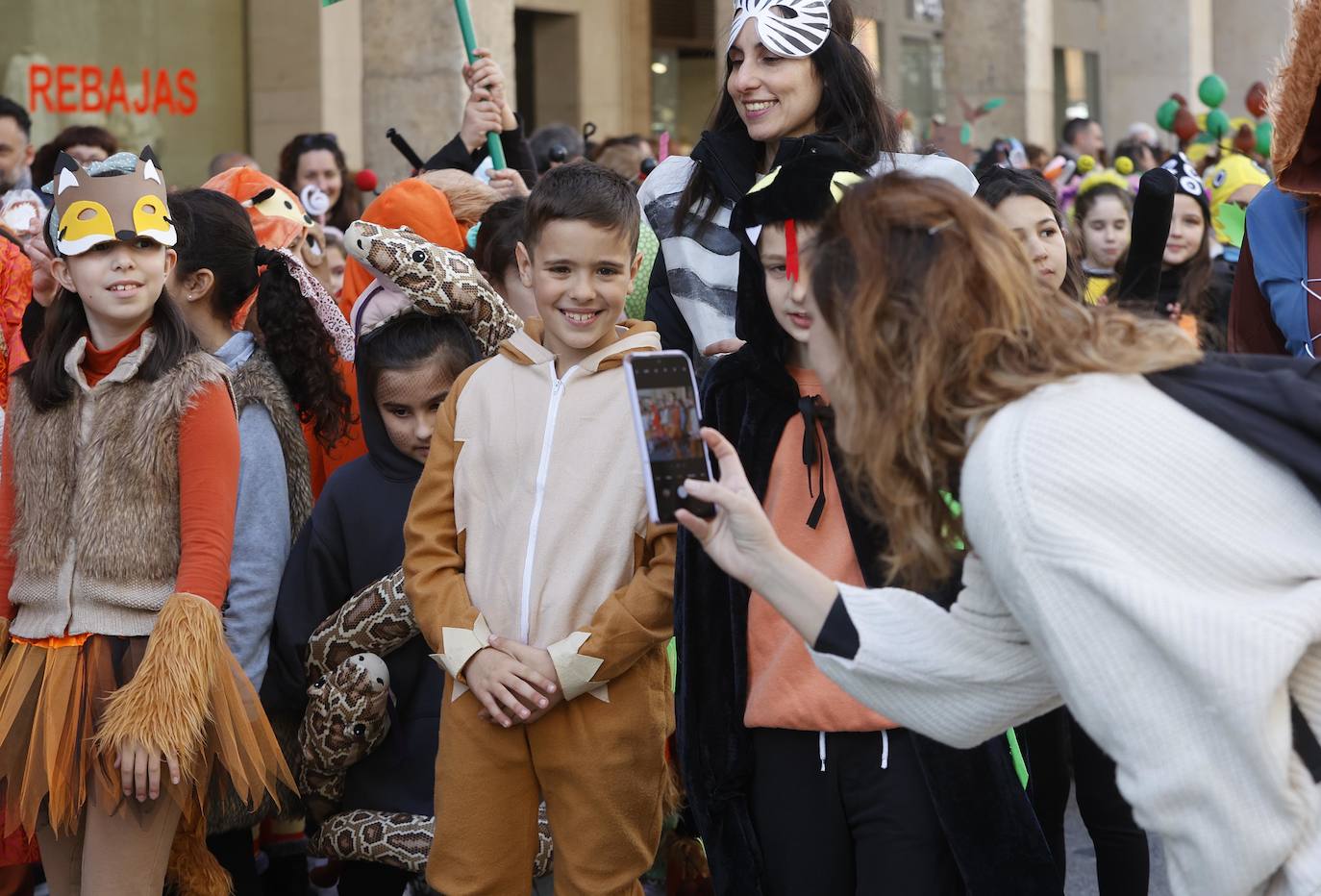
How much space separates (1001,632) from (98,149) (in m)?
6.70

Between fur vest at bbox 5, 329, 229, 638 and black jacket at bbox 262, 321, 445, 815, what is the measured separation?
0.40 meters

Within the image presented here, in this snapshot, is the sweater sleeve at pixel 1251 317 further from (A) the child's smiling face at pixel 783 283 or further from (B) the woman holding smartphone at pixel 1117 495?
(B) the woman holding smartphone at pixel 1117 495

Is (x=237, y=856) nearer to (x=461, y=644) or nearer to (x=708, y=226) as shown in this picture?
(x=461, y=644)

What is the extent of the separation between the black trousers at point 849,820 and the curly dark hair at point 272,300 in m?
1.84

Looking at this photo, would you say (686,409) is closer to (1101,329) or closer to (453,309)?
(1101,329)

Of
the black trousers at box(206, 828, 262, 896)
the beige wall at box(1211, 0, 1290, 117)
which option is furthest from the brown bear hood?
the beige wall at box(1211, 0, 1290, 117)

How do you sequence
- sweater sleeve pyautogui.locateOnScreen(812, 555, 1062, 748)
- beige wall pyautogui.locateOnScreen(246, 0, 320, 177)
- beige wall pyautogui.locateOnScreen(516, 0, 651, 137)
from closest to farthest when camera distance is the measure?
sweater sleeve pyautogui.locateOnScreen(812, 555, 1062, 748)
beige wall pyautogui.locateOnScreen(246, 0, 320, 177)
beige wall pyautogui.locateOnScreen(516, 0, 651, 137)

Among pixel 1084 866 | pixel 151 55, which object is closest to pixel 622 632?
pixel 1084 866

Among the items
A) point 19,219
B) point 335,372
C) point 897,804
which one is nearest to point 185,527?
point 335,372

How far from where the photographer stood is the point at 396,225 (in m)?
5.11

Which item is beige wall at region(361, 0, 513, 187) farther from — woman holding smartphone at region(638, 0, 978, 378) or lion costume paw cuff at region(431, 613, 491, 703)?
lion costume paw cuff at region(431, 613, 491, 703)

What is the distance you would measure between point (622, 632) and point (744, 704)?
310 millimetres

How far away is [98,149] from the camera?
26.6 feet

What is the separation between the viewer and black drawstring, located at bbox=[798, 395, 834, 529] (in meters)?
3.31
